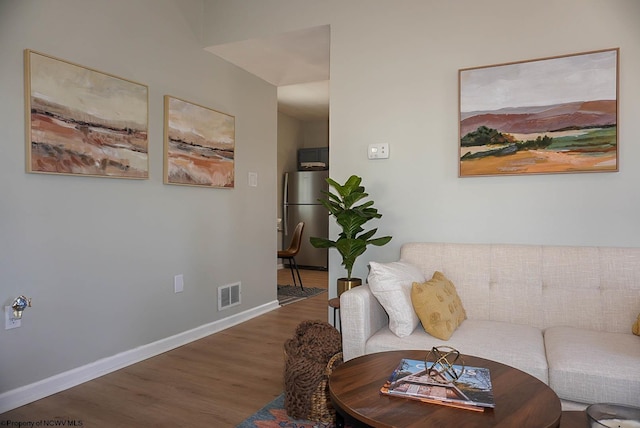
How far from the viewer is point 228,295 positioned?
382 centimetres

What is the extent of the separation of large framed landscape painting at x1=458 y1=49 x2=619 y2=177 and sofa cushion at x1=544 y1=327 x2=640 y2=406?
1037mm

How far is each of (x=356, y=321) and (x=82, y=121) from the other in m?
2.01

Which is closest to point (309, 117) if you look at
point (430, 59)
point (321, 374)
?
point (430, 59)

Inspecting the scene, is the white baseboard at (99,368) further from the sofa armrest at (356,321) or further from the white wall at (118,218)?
the sofa armrest at (356,321)

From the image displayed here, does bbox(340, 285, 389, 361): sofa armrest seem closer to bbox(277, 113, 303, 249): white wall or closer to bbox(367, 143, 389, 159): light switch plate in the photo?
bbox(367, 143, 389, 159): light switch plate

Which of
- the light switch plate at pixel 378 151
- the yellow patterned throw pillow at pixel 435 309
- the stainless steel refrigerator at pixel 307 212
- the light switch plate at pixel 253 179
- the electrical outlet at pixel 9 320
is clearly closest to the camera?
the yellow patterned throw pillow at pixel 435 309

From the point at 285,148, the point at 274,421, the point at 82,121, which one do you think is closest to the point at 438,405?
the point at 274,421

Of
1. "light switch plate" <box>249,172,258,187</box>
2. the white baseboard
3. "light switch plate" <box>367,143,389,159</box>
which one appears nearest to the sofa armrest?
"light switch plate" <box>367,143,389,159</box>

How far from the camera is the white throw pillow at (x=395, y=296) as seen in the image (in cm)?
204

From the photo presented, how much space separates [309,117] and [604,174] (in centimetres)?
598

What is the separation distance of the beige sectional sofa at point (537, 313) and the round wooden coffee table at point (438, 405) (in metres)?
0.37

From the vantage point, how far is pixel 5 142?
2.21 meters

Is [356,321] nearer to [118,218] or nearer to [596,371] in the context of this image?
[596,371]

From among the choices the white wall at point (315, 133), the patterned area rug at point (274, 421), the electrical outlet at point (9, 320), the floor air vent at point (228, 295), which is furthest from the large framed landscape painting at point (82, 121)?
the white wall at point (315, 133)
